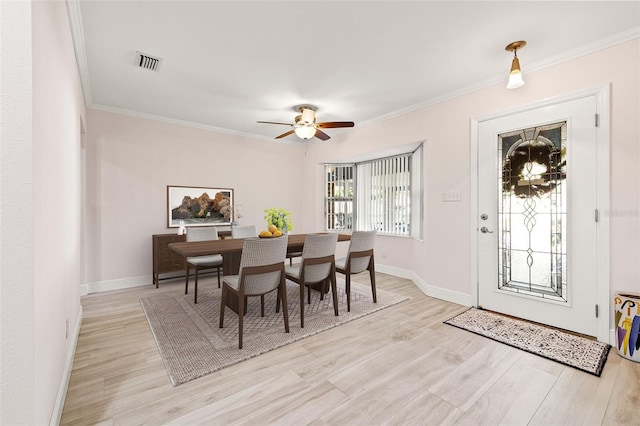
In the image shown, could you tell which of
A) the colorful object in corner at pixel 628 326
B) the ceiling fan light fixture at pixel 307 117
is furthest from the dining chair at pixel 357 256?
the colorful object in corner at pixel 628 326

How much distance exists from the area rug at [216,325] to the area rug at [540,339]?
92 centimetres

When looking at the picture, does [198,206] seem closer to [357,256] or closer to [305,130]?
[305,130]

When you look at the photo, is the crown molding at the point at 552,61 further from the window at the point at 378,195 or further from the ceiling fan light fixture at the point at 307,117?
the ceiling fan light fixture at the point at 307,117

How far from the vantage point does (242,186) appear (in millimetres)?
5469

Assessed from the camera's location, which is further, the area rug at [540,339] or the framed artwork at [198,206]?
the framed artwork at [198,206]

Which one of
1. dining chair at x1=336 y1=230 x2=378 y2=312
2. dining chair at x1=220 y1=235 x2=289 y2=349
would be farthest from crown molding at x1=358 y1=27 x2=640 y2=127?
dining chair at x1=220 y1=235 x2=289 y2=349

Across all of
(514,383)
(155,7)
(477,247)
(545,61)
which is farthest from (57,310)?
(545,61)

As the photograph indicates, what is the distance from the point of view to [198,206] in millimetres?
4938

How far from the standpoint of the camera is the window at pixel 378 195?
4.84 metres

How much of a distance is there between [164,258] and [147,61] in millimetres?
2734

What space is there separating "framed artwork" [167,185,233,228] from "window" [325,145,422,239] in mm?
2088

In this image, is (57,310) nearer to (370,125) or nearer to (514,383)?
(514,383)

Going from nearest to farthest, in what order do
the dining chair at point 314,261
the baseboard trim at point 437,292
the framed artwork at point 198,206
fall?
the dining chair at point 314,261 → the baseboard trim at point 437,292 → the framed artwork at point 198,206

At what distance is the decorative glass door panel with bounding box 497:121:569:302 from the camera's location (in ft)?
9.18
